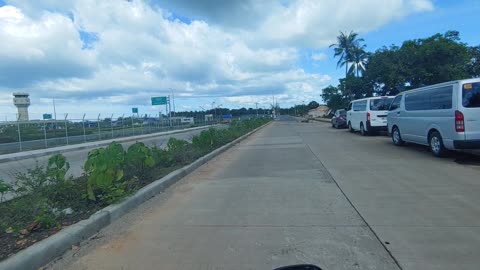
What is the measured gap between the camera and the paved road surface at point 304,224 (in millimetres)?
4020

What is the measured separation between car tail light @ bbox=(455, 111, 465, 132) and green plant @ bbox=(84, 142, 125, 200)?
8.13m

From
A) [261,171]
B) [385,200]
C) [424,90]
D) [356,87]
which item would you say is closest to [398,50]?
[356,87]

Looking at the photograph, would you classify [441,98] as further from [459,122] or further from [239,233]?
[239,233]

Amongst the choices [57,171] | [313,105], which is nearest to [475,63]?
[57,171]

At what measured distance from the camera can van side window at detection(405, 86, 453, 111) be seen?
400 inches

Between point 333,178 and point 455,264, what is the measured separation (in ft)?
15.4

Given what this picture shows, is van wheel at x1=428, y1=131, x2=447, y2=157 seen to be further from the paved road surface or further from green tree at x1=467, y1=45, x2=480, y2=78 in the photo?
green tree at x1=467, y1=45, x2=480, y2=78

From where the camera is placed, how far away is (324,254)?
4137mm

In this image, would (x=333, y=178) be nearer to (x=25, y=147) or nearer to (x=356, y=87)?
(x=25, y=147)

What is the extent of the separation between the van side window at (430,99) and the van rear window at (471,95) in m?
0.39

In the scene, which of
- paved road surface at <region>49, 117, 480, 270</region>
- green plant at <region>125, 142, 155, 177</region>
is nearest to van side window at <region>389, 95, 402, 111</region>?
paved road surface at <region>49, 117, 480, 270</region>

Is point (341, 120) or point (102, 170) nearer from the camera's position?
point (102, 170)

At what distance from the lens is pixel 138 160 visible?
25.1 feet

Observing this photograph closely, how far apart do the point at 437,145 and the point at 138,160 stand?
324 inches
